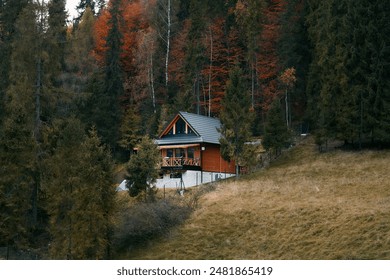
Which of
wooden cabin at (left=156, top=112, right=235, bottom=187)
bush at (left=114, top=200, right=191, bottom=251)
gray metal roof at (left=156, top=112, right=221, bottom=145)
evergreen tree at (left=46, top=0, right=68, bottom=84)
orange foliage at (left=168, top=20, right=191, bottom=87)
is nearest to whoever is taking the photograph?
bush at (left=114, top=200, right=191, bottom=251)

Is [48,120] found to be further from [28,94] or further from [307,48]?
[307,48]

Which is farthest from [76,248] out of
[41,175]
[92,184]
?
[41,175]

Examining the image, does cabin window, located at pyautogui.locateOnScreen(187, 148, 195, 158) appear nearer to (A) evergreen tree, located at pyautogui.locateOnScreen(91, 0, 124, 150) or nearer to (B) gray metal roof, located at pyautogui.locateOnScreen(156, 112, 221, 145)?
(B) gray metal roof, located at pyautogui.locateOnScreen(156, 112, 221, 145)

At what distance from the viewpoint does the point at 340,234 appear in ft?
→ 85.6

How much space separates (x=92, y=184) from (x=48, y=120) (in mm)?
12487

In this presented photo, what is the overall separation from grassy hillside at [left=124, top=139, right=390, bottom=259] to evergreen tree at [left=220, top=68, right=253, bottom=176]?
3.14 meters

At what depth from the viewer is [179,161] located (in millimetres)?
46625

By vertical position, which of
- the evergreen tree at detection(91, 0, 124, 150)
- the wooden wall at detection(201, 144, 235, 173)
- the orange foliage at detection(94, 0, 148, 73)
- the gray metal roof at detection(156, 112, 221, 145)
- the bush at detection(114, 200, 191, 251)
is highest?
the orange foliage at detection(94, 0, 148, 73)

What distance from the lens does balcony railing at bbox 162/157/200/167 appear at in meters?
46.6

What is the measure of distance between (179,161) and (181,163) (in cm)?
28

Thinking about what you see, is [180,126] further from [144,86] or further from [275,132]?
[144,86]

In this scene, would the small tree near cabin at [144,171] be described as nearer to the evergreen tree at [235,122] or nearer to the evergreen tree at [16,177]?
the evergreen tree at [16,177]

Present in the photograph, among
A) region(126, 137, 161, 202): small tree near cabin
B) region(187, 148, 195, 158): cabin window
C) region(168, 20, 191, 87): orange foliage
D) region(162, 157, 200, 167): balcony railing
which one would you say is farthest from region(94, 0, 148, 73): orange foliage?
region(126, 137, 161, 202): small tree near cabin

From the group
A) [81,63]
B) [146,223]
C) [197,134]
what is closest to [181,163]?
[197,134]
